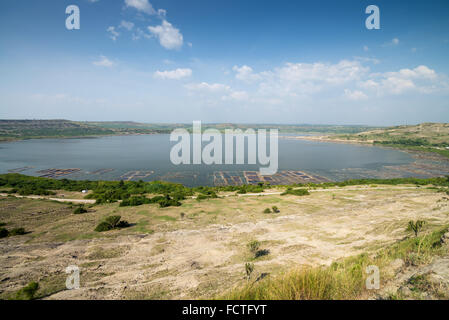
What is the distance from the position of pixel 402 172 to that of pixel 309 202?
5196 cm

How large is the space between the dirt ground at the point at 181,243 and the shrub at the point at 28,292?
0.32 m

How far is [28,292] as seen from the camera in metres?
7.49

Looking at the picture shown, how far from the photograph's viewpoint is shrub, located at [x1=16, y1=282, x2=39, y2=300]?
729cm

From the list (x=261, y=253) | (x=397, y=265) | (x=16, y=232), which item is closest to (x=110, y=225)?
(x=16, y=232)

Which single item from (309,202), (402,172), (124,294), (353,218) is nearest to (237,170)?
(309,202)

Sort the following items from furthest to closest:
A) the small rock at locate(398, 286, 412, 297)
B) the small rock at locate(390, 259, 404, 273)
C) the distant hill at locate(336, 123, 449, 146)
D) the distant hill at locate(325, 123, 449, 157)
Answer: the distant hill at locate(336, 123, 449, 146) < the distant hill at locate(325, 123, 449, 157) < the small rock at locate(390, 259, 404, 273) < the small rock at locate(398, 286, 412, 297)

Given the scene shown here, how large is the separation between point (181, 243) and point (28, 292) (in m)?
7.00

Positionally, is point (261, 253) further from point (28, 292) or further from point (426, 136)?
point (426, 136)

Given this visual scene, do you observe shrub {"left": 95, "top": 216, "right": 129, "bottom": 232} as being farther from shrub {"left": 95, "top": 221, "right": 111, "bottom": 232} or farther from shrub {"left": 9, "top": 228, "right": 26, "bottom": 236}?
shrub {"left": 9, "top": 228, "right": 26, "bottom": 236}

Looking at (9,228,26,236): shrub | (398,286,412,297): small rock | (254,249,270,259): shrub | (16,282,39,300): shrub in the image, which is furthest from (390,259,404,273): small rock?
(9,228,26,236): shrub

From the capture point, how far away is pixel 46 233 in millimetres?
14109

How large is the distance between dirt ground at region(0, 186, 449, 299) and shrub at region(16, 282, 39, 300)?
0.32 meters

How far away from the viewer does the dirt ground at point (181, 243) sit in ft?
27.2
